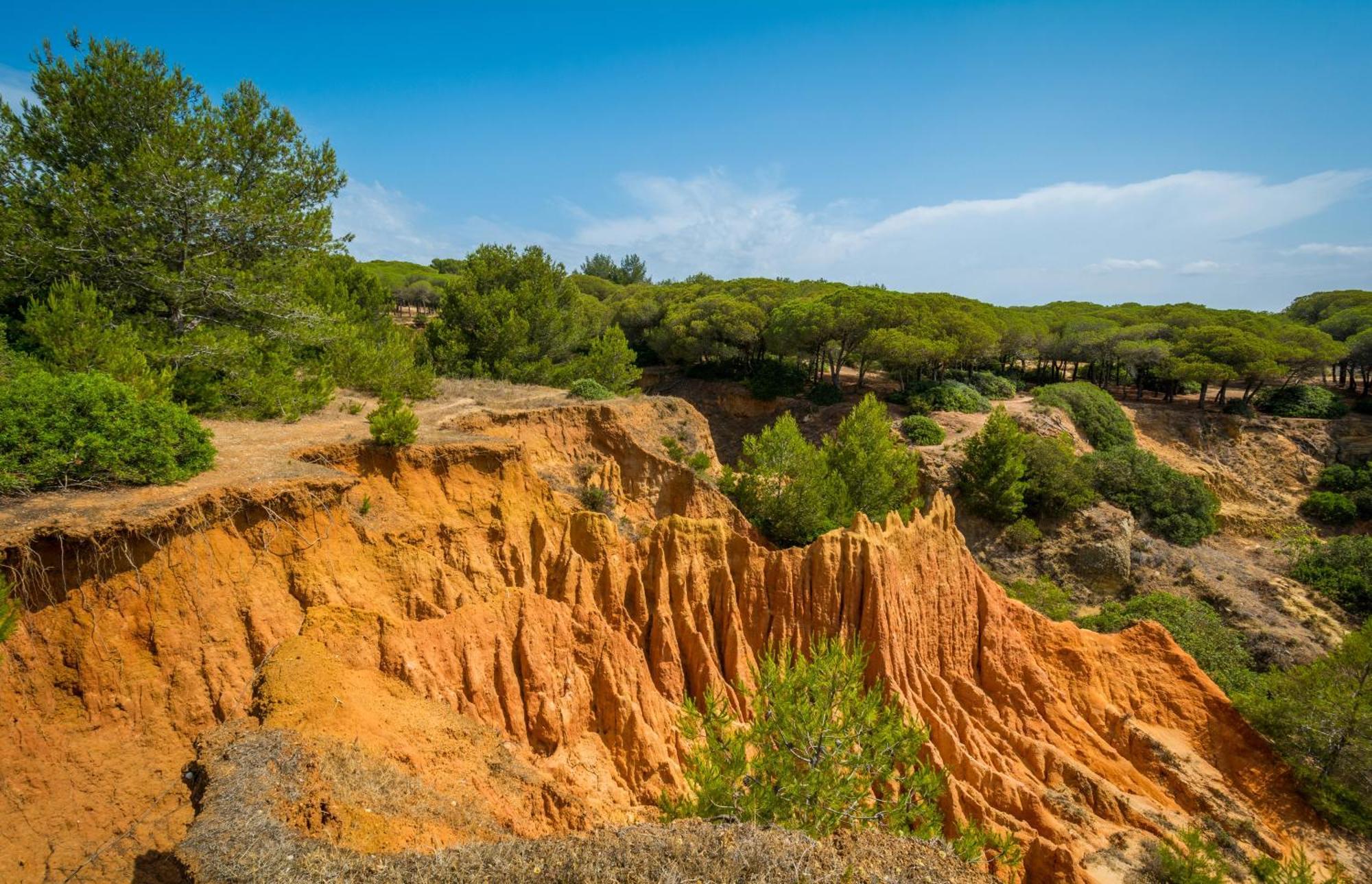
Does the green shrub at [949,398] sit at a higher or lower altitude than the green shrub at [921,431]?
higher

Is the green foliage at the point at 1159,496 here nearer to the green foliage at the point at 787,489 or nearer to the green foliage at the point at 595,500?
the green foliage at the point at 787,489

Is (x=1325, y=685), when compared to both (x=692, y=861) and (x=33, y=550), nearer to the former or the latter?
(x=692, y=861)

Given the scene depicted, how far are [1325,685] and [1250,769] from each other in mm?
2999

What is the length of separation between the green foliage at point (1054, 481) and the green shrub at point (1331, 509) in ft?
52.7

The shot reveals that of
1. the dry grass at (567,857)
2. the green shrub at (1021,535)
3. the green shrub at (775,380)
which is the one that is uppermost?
the green shrub at (775,380)

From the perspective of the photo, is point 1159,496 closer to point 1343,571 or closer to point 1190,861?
point 1343,571

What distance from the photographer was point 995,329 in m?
47.4


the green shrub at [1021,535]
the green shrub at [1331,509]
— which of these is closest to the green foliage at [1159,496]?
the green shrub at [1021,535]

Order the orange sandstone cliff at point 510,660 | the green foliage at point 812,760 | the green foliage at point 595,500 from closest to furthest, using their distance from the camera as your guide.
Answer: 1. the orange sandstone cliff at point 510,660
2. the green foliage at point 812,760
3. the green foliage at point 595,500

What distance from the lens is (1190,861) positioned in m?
12.1

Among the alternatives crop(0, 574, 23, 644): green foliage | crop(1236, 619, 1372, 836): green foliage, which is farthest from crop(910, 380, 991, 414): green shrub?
crop(0, 574, 23, 644): green foliage

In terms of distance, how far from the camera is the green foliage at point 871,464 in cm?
2489

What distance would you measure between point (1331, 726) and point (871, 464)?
48.6 feet

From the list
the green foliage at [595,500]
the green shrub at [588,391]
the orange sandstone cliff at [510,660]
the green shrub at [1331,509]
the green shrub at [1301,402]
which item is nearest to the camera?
the orange sandstone cliff at [510,660]
